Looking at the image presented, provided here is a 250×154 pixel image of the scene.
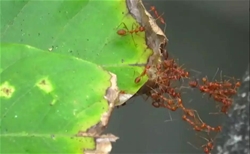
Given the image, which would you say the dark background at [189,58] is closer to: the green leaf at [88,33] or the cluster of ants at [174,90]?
the cluster of ants at [174,90]

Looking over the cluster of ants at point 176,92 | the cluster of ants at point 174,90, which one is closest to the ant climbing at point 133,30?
the cluster of ants at point 174,90

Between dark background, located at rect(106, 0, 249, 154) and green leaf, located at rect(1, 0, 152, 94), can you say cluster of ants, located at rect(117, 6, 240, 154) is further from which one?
dark background, located at rect(106, 0, 249, 154)

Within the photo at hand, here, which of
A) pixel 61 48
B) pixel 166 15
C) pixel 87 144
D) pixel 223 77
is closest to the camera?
pixel 87 144

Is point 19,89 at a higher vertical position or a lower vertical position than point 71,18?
lower

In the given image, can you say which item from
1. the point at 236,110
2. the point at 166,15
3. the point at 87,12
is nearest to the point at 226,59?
the point at 166,15

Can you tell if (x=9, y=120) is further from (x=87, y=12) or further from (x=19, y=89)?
(x=87, y=12)

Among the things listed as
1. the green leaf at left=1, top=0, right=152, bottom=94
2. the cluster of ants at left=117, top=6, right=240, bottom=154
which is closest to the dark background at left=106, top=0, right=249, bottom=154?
the cluster of ants at left=117, top=6, right=240, bottom=154

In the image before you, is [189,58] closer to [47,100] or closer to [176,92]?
[176,92]
